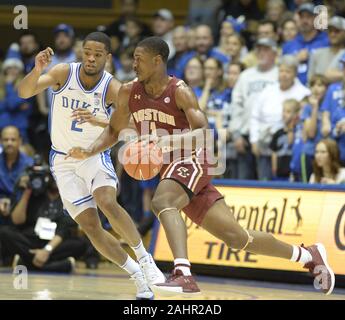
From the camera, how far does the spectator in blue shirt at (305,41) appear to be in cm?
1206

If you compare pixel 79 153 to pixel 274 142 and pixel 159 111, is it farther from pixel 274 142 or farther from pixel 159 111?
pixel 274 142

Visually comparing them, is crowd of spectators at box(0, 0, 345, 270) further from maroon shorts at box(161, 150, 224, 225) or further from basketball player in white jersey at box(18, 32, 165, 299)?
maroon shorts at box(161, 150, 224, 225)

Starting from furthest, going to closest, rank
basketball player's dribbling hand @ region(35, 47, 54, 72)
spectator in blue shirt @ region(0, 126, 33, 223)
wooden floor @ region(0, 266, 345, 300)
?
spectator in blue shirt @ region(0, 126, 33, 223) < wooden floor @ region(0, 266, 345, 300) < basketball player's dribbling hand @ region(35, 47, 54, 72)

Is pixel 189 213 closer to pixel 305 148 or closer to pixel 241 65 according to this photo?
pixel 305 148

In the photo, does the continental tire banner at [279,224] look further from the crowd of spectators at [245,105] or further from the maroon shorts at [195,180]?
the maroon shorts at [195,180]

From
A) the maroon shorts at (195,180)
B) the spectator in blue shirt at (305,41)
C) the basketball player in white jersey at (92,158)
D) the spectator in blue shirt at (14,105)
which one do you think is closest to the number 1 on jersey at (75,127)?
the basketball player in white jersey at (92,158)

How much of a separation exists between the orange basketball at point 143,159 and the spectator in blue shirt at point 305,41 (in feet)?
16.9

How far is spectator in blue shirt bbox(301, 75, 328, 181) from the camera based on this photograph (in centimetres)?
1113

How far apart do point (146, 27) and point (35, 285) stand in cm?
635

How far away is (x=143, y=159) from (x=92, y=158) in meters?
1.08

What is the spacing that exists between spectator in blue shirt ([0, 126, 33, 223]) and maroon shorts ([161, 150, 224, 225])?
488 centimetres

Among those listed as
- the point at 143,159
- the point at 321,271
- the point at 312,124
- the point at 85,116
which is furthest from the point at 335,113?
the point at 143,159

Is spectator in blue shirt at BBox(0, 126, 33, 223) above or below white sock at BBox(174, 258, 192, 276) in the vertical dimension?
above

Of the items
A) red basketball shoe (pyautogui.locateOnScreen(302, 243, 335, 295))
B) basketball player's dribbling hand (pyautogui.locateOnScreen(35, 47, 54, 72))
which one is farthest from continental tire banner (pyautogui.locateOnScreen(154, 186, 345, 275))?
basketball player's dribbling hand (pyautogui.locateOnScreen(35, 47, 54, 72))
